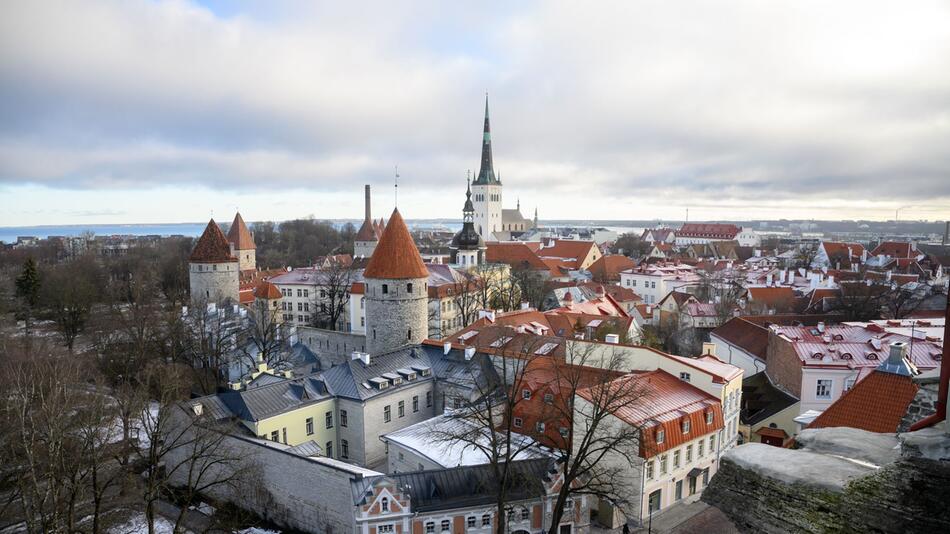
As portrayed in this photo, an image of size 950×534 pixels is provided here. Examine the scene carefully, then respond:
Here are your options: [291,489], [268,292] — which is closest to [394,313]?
[291,489]

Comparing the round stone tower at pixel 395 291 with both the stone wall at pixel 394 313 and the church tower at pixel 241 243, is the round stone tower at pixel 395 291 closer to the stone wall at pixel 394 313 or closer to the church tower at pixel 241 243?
the stone wall at pixel 394 313

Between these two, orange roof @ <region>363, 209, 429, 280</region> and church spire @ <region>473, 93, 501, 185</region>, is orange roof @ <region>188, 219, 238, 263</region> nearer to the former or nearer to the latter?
orange roof @ <region>363, 209, 429, 280</region>

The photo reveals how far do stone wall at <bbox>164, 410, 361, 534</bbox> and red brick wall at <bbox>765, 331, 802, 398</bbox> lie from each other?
59.7 ft

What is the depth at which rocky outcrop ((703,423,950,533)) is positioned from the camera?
3.98 m

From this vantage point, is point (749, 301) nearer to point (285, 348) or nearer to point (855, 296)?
point (855, 296)

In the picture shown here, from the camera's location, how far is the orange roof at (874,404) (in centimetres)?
1380

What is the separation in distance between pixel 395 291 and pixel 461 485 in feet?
40.6

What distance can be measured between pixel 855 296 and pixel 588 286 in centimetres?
2055

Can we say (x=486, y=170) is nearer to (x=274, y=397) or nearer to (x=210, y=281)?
(x=210, y=281)

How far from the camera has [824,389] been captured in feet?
74.8

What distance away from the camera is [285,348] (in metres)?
33.3

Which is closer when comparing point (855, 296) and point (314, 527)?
point (314, 527)

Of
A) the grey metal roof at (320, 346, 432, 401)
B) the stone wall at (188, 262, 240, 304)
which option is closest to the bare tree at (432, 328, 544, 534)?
the grey metal roof at (320, 346, 432, 401)

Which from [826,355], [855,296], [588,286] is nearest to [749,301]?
[855,296]
